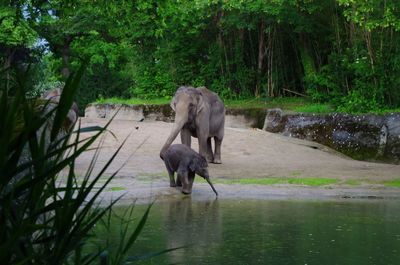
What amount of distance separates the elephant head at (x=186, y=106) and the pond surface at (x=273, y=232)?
14.1ft

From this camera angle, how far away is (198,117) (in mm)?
A: 19938

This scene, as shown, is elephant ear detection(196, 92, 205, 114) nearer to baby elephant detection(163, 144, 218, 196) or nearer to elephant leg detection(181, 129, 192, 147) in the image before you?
elephant leg detection(181, 129, 192, 147)

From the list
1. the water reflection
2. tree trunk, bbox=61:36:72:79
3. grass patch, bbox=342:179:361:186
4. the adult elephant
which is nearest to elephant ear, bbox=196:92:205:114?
the adult elephant

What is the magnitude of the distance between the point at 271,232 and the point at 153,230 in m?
1.50

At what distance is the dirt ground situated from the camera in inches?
638

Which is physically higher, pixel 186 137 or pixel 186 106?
pixel 186 106

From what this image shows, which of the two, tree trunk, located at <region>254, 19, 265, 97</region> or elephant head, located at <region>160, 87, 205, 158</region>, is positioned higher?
tree trunk, located at <region>254, 19, 265, 97</region>

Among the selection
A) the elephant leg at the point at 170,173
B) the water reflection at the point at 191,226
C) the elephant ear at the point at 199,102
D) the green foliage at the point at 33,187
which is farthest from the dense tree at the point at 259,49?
the green foliage at the point at 33,187

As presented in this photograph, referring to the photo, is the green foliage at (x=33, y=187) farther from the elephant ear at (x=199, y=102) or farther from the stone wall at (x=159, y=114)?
the stone wall at (x=159, y=114)

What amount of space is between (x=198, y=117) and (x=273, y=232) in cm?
877

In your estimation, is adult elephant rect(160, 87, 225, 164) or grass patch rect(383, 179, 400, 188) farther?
adult elephant rect(160, 87, 225, 164)

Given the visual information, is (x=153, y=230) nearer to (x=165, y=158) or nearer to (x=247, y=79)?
(x=165, y=158)

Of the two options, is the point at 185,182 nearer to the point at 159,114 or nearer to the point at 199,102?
the point at 199,102

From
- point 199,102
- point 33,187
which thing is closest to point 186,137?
point 199,102
